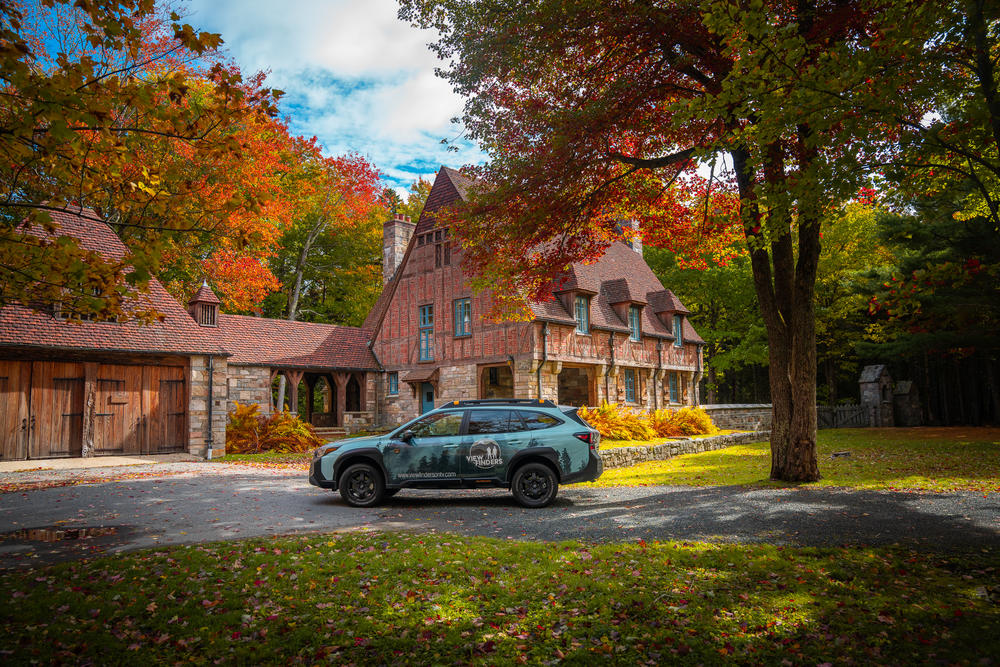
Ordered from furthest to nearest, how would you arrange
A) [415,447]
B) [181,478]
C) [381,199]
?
[381,199]
[181,478]
[415,447]

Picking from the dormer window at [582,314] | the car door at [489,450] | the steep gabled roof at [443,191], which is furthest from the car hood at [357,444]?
the steep gabled roof at [443,191]

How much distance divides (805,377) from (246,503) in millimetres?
10077

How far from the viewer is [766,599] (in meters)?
4.83

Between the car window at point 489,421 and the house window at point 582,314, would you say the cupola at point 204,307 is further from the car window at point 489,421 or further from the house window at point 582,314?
the car window at point 489,421

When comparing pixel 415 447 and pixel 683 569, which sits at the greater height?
pixel 415 447

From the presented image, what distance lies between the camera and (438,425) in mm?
10289

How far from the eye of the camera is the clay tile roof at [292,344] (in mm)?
24000

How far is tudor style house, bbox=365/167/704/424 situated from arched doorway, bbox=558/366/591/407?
5cm

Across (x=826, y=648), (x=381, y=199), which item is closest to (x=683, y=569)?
(x=826, y=648)

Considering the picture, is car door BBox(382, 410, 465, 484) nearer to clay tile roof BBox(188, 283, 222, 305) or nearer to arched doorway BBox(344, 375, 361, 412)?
clay tile roof BBox(188, 283, 222, 305)

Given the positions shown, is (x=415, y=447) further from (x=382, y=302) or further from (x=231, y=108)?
(x=382, y=302)

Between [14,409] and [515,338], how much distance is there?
15055mm

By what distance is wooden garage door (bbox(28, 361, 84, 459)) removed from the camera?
16375 mm

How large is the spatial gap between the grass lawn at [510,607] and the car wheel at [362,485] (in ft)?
11.5
